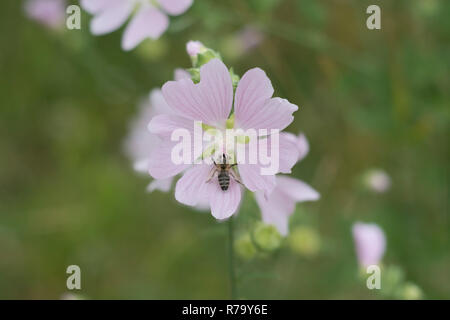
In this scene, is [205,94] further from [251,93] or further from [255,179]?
[255,179]

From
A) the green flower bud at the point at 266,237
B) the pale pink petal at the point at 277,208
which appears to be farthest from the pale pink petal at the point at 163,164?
the green flower bud at the point at 266,237

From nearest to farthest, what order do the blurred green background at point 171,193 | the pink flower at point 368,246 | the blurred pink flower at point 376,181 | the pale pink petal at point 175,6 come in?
the pale pink petal at point 175,6
the pink flower at point 368,246
the blurred pink flower at point 376,181
the blurred green background at point 171,193

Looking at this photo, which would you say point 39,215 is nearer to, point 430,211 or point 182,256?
point 182,256

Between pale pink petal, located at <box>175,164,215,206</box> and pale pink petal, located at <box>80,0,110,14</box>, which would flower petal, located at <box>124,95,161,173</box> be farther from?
pale pink petal, located at <box>175,164,215,206</box>

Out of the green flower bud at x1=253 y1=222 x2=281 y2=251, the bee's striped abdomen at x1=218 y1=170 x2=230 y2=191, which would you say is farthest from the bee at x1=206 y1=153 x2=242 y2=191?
the green flower bud at x1=253 y1=222 x2=281 y2=251

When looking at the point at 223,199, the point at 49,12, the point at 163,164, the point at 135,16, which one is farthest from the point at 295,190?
the point at 49,12

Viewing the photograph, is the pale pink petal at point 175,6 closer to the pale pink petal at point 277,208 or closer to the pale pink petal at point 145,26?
the pale pink petal at point 145,26

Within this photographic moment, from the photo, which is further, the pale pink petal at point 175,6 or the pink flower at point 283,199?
the pale pink petal at point 175,6
